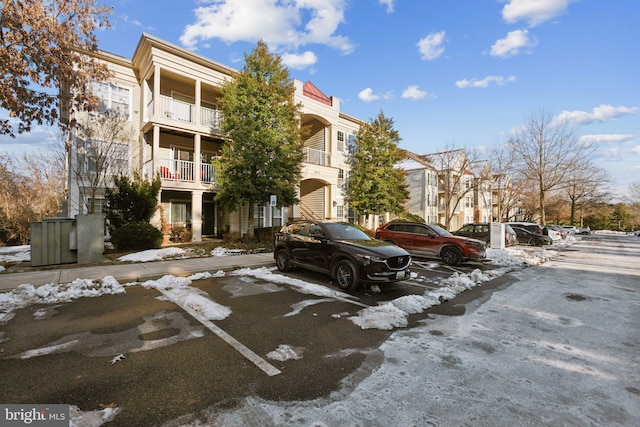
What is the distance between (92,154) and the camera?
13789 millimetres

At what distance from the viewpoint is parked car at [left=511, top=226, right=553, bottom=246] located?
2078 cm

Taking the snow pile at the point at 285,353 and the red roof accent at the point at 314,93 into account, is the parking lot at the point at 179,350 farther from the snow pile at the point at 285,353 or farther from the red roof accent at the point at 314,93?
the red roof accent at the point at 314,93

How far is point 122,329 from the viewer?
14.8 ft

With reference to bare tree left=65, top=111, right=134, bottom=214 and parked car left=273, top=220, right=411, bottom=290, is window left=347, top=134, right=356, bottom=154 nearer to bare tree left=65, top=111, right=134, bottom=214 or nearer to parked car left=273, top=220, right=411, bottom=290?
bare tree left=65, top=111, right=134, bottom=214

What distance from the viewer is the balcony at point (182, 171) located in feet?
50.2

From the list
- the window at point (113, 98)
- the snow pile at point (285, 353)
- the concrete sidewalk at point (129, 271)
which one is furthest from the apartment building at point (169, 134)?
the snow pile at point (285, 353)

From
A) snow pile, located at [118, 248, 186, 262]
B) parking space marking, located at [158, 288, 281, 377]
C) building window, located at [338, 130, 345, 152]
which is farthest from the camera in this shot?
building window, located at [338, 130, 345, 152]

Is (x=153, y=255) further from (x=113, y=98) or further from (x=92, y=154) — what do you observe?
(x=113, y=98)

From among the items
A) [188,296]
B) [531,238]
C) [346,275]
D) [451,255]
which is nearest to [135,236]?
[188,296]

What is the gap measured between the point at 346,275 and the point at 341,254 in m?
0.53

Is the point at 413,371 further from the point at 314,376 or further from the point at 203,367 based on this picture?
the point at 203,367

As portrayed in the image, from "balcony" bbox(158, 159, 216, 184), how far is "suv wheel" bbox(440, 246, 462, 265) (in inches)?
490

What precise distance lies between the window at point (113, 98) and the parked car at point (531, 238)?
1080 inches

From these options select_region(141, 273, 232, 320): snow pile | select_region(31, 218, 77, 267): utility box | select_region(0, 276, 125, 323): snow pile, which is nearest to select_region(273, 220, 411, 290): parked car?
select_region(141, 273, 232, 320): snow pile
